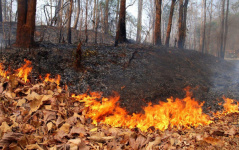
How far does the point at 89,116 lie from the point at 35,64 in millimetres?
3028

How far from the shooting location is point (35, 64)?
6.30 m

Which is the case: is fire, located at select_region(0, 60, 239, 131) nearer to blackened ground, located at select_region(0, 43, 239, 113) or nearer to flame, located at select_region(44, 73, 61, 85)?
flame, located at select_region(44, 73, 61, 85)

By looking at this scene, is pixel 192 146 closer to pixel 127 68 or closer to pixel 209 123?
pixel 209 123

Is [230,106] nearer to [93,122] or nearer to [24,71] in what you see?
[93,122]

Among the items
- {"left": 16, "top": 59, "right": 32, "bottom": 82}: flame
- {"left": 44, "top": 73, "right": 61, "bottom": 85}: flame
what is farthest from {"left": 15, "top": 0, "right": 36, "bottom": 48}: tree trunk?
{"left": 44, "top": 73, "right": 61, "bottom": 85}: flame

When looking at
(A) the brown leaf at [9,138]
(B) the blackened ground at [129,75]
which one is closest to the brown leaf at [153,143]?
(B) the blackened ground at [129,75]

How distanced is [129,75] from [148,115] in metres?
2.41

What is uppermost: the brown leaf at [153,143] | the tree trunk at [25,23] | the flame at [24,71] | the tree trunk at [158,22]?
the tree trunk at [158,22]

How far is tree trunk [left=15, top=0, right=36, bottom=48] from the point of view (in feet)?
23.2

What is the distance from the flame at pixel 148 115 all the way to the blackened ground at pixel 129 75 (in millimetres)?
433

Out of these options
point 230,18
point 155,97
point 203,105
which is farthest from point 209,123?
point 230,18

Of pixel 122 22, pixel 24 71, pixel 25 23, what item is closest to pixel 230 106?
pixel 24 71

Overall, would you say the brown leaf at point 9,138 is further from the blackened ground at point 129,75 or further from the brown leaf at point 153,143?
the blackened ground at point 129,75

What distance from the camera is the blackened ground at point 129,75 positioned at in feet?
19.6
